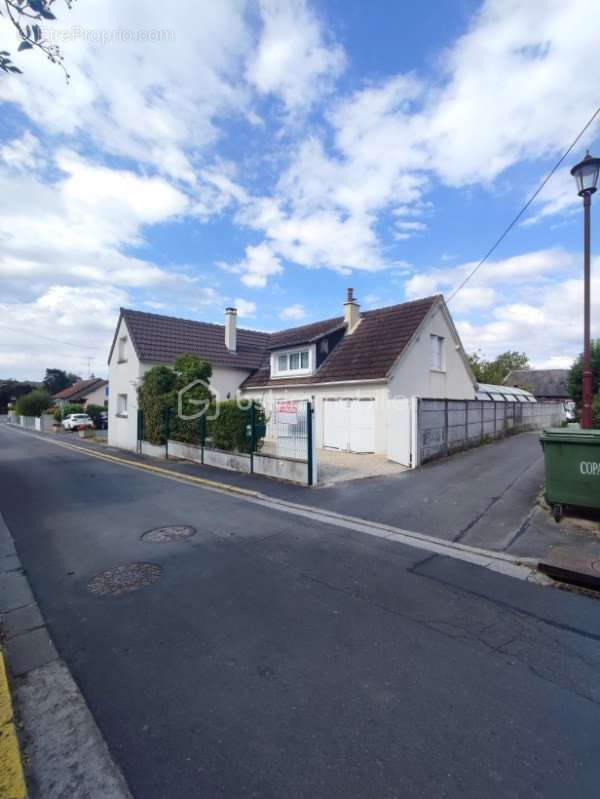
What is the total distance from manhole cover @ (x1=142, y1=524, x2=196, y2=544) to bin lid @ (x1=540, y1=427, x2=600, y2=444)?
597 centimetres

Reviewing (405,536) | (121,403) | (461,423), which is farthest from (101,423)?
(405,536)

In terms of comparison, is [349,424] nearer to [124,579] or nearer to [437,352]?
[437,352]

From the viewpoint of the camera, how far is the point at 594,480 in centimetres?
634

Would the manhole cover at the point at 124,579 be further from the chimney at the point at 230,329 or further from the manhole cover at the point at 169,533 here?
the chimney at the point at 230,329

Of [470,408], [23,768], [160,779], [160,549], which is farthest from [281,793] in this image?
[470,408]

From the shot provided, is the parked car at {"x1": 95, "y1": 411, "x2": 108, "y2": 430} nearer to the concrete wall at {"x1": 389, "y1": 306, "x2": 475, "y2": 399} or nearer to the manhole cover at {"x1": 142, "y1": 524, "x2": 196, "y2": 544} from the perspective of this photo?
the concrete wall at {"x1": 389, "y1": 306, "x2": 475, "y2": 399}

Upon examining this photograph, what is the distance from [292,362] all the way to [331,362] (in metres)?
2.38

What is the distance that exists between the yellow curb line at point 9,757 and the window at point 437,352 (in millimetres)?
17897

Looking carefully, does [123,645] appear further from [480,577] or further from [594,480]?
[594,480]

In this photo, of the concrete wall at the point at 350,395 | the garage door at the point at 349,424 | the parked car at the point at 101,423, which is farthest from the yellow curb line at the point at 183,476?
the parked car at the point at 101,423

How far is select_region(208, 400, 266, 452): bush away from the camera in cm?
1204

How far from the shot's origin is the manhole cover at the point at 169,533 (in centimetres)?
609

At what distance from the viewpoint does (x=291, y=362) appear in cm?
1981

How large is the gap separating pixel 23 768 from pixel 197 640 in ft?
4.46
